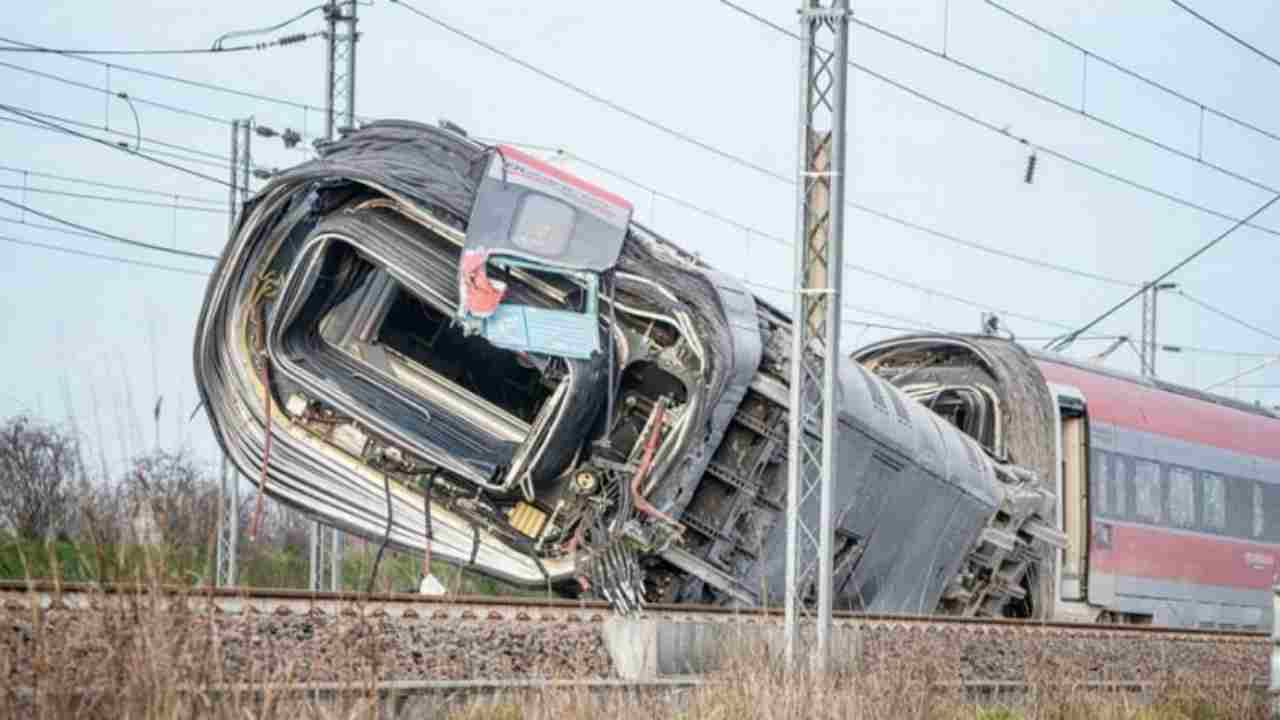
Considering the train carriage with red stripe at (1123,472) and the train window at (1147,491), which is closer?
the train carriage with red stripe at (1123,472)

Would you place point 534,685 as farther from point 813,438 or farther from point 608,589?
point 813,438

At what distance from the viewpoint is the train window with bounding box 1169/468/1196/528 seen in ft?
78.2

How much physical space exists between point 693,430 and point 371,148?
3.39 m

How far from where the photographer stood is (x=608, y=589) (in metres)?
14.2

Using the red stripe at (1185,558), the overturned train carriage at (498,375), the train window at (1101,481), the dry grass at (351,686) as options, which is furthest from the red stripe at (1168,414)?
the overturned train carriage at (498,375)

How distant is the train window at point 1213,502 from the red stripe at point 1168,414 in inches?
20.5

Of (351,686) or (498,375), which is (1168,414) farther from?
(351,686)

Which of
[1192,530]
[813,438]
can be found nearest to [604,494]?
[813,438]

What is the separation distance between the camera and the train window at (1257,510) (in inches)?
1016

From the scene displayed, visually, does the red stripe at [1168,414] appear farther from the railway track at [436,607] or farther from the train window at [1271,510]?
the railway track at [436,607]

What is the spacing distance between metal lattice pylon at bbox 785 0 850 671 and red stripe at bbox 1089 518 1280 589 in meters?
9.67

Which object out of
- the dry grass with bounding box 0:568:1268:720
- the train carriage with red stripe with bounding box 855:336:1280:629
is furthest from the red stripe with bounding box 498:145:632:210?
the train carriage with red stripe with bounding box 855:336:1280:629

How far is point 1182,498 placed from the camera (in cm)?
2403

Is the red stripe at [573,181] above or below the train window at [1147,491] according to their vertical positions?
above
